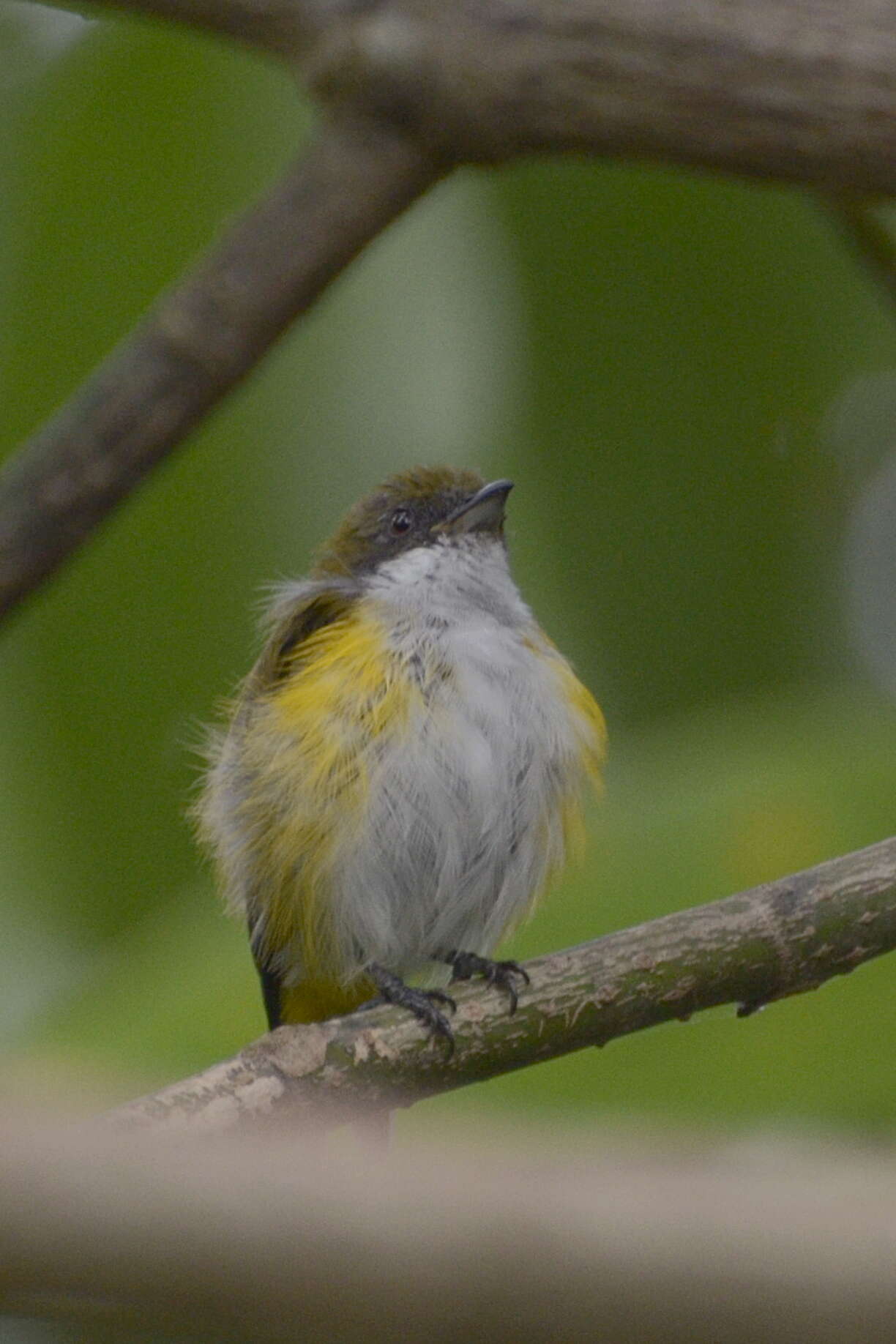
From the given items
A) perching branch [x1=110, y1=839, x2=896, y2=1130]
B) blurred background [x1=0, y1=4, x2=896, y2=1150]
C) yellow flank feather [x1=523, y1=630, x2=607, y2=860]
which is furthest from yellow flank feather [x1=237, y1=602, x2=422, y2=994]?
perching branch [x1=110, y1=839, x2=896, y2=1130]

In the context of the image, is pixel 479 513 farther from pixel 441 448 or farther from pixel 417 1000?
pixel 417 1000

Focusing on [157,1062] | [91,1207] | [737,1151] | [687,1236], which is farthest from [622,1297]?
[157,1062]

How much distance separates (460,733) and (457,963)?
23.2 inches

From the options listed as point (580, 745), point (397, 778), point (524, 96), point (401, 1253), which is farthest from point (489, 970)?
point (401, 1253)

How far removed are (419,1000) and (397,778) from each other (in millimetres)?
693

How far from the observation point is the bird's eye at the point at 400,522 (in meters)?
4.67

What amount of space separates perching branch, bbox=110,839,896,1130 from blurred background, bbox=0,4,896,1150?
1.68 metres

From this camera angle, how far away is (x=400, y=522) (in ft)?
15.4

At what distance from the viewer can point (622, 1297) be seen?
3.03 ft

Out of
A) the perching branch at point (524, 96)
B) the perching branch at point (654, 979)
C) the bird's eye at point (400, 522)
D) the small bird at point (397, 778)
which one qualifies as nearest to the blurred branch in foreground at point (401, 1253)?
the perching branch at point (524, 96)

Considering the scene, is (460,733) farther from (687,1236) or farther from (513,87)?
(687,1236)

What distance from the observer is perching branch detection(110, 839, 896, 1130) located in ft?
9.19

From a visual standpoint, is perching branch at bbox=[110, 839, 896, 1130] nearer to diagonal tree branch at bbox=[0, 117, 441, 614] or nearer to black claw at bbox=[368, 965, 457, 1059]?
black claw at bbox=[368, 965, 457, 1059]

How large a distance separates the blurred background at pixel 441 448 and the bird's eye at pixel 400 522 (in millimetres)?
529
